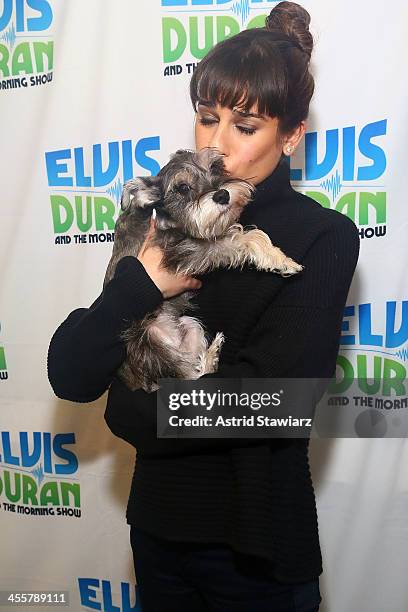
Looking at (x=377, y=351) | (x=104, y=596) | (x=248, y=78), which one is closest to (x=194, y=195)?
(x=248, y=78)

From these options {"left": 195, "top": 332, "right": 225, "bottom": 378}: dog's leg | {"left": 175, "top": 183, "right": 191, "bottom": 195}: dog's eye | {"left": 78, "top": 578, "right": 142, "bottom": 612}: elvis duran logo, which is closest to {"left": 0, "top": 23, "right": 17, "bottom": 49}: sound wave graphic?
{"left": 175, "top": 183, "right": 191, "bottom": 195}: dog's eye

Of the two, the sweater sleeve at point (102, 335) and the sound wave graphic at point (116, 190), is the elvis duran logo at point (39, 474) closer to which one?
the sound wave graphic at point (116, 190)

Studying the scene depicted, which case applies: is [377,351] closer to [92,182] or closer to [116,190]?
[116,190]

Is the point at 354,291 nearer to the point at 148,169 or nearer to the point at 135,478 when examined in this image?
the point at 148,169

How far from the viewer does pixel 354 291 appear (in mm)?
2467

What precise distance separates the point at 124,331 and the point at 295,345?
1.67 ft

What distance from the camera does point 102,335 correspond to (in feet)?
5.06

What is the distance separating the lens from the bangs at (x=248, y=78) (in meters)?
1.62

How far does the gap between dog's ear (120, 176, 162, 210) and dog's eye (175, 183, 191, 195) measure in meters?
0.07

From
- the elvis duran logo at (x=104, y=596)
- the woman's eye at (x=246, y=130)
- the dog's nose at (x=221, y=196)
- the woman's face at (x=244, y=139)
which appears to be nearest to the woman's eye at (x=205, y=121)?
the woman's face at (x=244, y=139)

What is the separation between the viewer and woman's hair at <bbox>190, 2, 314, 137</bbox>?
5.33ft

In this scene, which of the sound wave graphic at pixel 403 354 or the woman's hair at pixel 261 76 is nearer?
the woman's hair at pixel 261 76

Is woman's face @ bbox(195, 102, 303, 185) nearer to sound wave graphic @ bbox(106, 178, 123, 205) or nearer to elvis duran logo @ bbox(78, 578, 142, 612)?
sound wave graphic @ bbox(106, 178, 123, 205)

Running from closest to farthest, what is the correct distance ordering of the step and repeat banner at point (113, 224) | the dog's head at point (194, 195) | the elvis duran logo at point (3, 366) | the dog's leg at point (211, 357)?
the dog's leg at point (211, 357) → the dog's head at point (194, 195) → the step and repeat banner at point (113, 224) → the elvis duran logo at point (3, 366)
